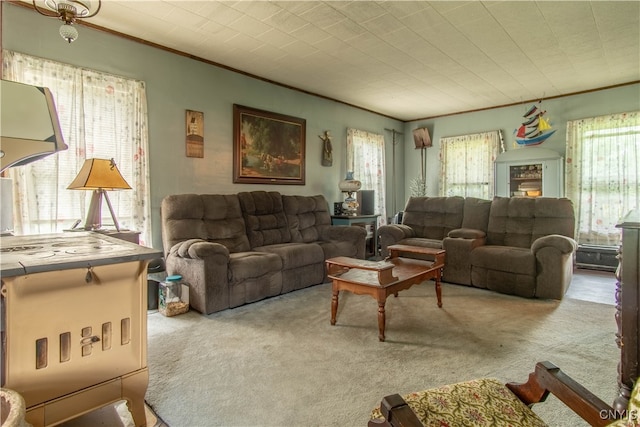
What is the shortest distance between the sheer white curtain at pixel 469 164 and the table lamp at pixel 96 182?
17.5 feet

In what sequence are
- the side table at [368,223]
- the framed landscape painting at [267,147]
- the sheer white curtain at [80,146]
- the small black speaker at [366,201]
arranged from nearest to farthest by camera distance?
the sheer white curtain at [80,146], the framed landscape painting at [267,147], the side table at [368,223], the small black speaker at [366,201]

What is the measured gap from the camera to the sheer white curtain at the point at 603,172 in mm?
4617

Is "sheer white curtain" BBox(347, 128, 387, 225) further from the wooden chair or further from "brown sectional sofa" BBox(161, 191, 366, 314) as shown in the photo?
the wooden chair

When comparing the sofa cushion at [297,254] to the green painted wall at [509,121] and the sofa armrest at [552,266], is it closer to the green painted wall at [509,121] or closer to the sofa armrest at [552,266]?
the sofa armrest at [552,266]

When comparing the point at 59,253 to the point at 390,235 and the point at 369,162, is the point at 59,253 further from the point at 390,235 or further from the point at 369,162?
the point at 369,162

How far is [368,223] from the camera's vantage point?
5.39 m

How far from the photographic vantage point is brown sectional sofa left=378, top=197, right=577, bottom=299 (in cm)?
337

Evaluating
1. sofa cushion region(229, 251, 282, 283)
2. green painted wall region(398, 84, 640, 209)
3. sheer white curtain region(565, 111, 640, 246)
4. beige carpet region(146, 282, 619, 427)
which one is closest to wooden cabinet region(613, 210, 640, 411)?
beige carpet region(146, 282, 619, 427)

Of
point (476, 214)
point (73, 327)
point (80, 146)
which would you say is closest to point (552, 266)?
point (476, 214)

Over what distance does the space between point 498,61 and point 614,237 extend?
2958mm

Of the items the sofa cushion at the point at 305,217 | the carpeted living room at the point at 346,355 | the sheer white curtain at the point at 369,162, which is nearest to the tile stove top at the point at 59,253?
the carpeted living room at the point at 346,355

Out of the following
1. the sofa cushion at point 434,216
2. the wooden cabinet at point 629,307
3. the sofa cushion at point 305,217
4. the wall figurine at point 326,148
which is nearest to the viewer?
→ the wooden cabinet at point 629,307

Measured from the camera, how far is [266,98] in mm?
4480

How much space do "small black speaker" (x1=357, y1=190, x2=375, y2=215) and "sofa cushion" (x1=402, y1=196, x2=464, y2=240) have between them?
2.59 feet
